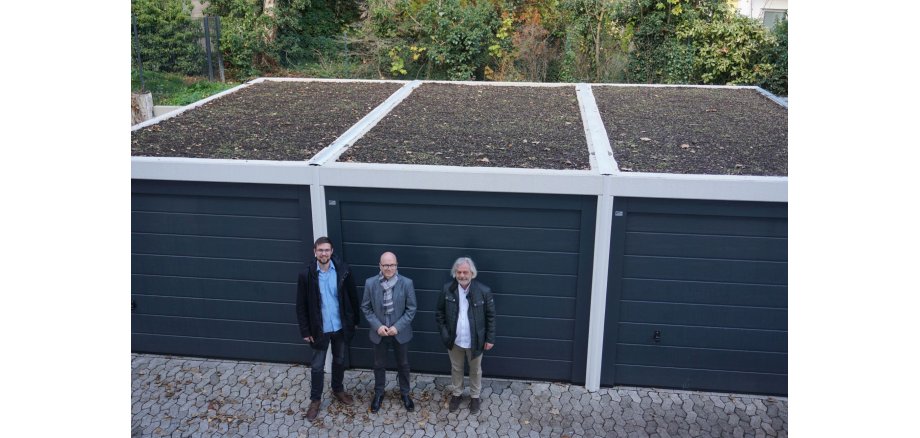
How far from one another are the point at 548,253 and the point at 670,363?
63.4 inches

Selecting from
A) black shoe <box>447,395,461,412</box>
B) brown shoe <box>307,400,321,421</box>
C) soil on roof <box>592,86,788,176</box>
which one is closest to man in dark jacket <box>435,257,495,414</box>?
black shoe <box>447,395,461,412</box>

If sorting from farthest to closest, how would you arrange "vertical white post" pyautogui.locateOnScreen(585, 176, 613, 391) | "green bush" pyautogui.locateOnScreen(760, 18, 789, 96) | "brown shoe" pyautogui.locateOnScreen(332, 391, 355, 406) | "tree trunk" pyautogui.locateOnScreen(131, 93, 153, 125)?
"green bush" pyautogui.locateOnScreen(760, 18, 789, 96) → "tree trunk" pyautogui.locateOnScreen(131, 93, 153, 125) → "brown shoe" pyautogui.locateOnScreen(332, 391, 355, 406) → "vertical white post" pyautogui.locateOnScreen(585, 176, 613, 391)

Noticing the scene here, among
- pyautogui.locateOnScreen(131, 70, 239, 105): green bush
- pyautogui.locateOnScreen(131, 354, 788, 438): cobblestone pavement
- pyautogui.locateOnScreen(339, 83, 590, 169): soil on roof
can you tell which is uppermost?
pyautogui.locateOnScreen(131, 70, 239, 105): green bush

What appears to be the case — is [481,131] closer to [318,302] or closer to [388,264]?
[388,264]

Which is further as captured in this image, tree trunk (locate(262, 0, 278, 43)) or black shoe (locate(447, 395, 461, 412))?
tree trunk (locate(262, 0, 278, 43))

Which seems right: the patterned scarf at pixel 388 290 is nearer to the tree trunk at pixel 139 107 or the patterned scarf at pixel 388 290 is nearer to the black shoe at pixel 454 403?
the black shoe at pixel 454 403

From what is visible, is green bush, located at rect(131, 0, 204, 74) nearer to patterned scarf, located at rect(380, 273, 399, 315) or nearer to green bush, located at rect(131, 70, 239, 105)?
green bush, located at rect(131, 70, 239, 105)

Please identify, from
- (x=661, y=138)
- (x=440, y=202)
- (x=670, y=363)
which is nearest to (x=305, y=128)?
(x=440, y=202)

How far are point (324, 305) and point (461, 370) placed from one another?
4.40 feet

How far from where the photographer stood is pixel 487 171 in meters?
5.57

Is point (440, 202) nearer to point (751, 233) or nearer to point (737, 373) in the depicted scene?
point (751, 233)

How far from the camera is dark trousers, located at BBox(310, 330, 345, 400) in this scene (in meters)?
5.64

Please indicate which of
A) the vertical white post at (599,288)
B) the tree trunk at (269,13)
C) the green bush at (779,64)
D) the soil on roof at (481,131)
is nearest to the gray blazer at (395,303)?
the soil on roof at (481,131)

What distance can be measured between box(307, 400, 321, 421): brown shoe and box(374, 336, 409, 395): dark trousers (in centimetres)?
53
